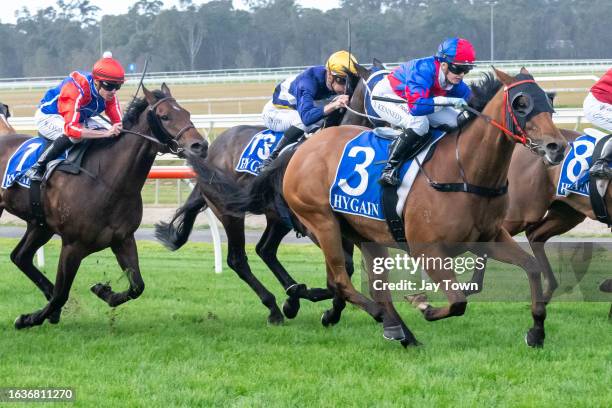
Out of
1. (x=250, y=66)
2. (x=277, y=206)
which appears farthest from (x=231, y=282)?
(x=250, y=66)

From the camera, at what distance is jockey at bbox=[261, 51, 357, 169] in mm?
7027

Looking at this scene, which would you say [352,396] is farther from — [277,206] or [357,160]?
[277,206]

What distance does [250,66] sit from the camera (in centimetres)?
5953

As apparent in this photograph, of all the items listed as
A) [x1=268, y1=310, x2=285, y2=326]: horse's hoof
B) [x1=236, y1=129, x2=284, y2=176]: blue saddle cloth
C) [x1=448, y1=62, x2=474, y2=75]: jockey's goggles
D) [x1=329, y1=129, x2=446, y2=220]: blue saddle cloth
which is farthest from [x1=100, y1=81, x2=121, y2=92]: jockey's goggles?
[x1=448, y1=62, x2=474, y2=75]: jockey's goggles

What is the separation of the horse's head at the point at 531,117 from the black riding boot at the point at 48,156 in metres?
2.86

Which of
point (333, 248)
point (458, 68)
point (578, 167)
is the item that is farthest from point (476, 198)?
point (578, 167)

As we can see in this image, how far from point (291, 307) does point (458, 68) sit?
6.98 ft

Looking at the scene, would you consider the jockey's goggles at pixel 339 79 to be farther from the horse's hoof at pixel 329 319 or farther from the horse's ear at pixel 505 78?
the horse's ear at pixel 505 78

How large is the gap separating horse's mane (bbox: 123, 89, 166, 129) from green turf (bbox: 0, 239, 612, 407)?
1273mm

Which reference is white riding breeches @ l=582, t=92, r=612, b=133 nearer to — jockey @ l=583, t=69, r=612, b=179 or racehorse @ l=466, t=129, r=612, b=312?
jockey @ l=583, t=69, r=612, b=179

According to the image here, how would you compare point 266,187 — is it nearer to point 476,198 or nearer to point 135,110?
point 135,110

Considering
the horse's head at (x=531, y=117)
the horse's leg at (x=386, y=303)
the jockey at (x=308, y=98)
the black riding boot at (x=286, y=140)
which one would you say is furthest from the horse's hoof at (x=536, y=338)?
the black riding boot at (x=286, y=140)

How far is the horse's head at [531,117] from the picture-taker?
5117 millimetres

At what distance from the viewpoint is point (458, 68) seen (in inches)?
227
